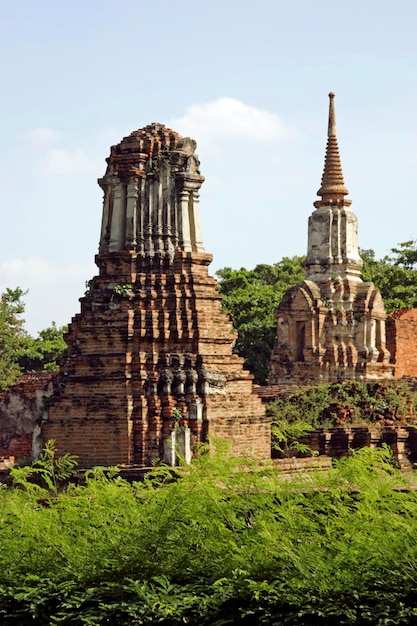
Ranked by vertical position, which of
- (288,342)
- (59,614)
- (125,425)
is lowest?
(59,614)

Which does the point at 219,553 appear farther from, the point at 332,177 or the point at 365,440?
the point at 332,177

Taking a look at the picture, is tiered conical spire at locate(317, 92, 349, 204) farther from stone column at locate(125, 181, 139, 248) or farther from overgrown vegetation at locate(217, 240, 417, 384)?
stone column at locate(125, 181, 139, 248)

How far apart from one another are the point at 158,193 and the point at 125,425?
403 centimetres

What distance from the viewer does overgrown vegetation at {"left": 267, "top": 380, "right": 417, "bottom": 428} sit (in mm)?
27703

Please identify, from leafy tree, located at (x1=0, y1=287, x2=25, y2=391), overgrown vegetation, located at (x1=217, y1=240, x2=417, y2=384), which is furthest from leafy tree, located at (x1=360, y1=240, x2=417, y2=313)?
leafy tree, located at (x1=0, y1=287, x2=25, y2=391)

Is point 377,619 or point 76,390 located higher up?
point 76,390

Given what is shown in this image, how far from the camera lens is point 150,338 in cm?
2169

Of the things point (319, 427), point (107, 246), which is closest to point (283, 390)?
point (319, 427)

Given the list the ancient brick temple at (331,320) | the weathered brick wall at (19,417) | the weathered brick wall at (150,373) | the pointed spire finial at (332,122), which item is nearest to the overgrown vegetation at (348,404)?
the ancient brick temple at (331,320)

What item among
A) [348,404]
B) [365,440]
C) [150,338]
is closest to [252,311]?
[348,404]

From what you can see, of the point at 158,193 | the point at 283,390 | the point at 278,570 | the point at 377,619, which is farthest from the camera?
the point at 283,390

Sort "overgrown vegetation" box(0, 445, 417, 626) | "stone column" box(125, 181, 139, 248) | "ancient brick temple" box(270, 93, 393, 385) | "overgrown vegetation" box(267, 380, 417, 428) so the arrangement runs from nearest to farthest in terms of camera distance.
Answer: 1. "overgrown vegetation" box(0, 445, 417, 626)
2. "stone column" box(125, 181, 139, 248)
3. "overgrown vegetation" box(267, 380, 417, 428)
4. "ancient brick temple" box(270, 93, 393, 385)

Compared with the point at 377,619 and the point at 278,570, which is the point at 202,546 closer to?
the point at 278,570

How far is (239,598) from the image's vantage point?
1091cm
